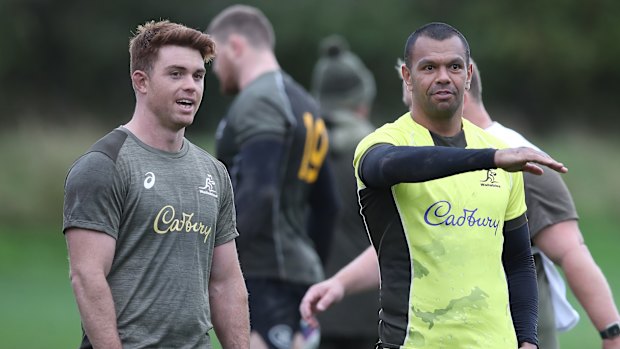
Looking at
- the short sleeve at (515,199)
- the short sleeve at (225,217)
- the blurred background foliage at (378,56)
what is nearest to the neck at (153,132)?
the short sleeve at (225,217)

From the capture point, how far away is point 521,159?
4.01 m

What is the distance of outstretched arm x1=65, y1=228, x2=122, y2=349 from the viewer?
4.34 metres

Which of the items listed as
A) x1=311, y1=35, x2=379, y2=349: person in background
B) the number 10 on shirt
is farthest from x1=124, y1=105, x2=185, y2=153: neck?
x1=311, y1=35, x2=379, y2=349: person in background

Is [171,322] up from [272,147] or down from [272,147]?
down

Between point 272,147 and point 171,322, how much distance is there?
2526 millimetres

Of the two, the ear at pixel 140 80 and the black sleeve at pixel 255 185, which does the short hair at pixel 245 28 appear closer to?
the black sleeve at pixel 255 185

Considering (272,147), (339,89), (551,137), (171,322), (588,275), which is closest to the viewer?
(171,322)

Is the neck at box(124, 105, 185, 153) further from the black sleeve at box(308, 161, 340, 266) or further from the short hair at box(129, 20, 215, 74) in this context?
the black sleeve at box(308, 161, 340, 266)

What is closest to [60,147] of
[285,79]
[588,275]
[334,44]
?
[334,44]

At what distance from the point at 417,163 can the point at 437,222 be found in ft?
1.09

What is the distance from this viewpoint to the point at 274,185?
6.93 metres

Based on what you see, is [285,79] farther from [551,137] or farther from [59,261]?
[551,137]

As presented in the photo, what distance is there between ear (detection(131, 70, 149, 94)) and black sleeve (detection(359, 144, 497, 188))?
916 mm

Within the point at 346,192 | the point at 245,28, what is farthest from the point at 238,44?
the point at 346,192
